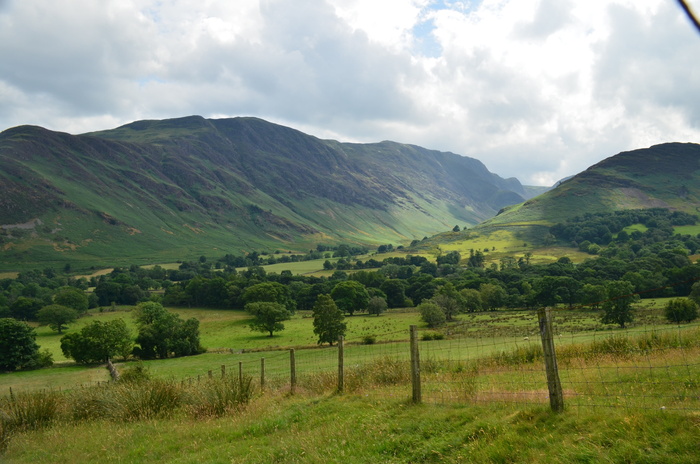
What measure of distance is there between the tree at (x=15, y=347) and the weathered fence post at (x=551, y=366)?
259ft

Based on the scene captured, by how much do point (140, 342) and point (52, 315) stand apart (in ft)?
136

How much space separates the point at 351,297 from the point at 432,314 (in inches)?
1214

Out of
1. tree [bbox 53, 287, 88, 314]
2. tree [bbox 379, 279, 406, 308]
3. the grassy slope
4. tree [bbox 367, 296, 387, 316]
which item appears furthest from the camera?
tree [bbox 379, 279, 406, 308]

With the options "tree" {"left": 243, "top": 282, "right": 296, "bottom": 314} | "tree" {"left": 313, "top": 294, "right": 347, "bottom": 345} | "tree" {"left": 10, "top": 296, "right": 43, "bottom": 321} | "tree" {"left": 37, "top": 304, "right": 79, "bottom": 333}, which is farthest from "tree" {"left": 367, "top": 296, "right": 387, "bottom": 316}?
"tree" {"left": 10, "top": 296, "right": 43, "bottom": 321}

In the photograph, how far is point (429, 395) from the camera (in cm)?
1250

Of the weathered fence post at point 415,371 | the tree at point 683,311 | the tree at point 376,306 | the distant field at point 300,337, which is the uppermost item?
the weathered fence post at point 415,371

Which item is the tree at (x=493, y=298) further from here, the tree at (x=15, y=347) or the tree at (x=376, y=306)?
the tree at (x=15, y=347)

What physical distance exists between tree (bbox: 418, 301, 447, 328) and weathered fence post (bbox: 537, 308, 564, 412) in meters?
75.1

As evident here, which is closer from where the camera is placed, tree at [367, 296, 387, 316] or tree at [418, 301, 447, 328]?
tree at [418, 301, 447, 328]

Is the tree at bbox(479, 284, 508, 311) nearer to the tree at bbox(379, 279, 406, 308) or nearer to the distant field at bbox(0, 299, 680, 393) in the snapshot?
the distant field at bbox(0, 299, 680, 393)

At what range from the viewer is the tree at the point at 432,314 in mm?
83188

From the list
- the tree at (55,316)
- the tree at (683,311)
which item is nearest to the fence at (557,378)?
the tree at (683,311)

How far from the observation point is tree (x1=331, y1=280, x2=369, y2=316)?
10981 centimetres

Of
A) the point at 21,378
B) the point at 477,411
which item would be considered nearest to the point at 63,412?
the point at 477,411
